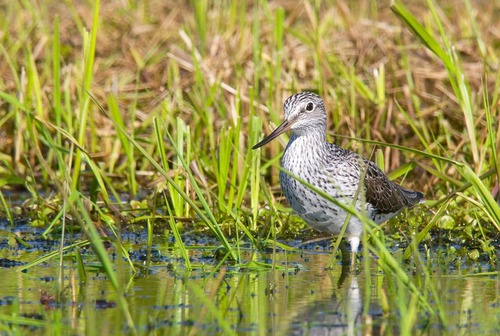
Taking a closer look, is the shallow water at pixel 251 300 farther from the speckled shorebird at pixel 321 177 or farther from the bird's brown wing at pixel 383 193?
the bird's brown wing at pixel 383 193

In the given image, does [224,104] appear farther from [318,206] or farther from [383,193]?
[318,206]

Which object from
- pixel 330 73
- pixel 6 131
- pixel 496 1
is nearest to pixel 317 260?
pixel 330 73

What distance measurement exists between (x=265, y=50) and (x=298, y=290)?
5654mm

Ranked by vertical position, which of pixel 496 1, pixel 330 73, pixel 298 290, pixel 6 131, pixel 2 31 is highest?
pixel 496 1

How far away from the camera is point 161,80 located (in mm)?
11227

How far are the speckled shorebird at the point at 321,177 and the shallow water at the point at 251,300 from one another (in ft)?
1.25

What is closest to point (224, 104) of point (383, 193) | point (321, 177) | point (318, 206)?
point (383, 193)

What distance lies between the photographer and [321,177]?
22.9 feet

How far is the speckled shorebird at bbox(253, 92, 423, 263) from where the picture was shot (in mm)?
6859

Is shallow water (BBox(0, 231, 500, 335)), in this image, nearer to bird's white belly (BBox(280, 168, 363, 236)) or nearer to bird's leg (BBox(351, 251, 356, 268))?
bird's leg (BBox(351, 251, 356, 268))

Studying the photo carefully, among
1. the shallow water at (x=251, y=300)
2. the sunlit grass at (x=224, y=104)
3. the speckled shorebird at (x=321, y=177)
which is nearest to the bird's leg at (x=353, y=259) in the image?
the speckled shorebird at (x=321, y=177)

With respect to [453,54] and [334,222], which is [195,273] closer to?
[334,222]

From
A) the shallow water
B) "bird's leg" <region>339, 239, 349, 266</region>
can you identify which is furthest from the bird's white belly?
the shallow water

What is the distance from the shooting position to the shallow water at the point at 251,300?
4.95 meters
